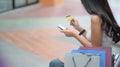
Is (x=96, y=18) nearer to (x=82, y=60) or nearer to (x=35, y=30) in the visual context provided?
(x=82, y=60)

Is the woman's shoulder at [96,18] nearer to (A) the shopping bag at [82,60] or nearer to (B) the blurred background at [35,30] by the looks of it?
(A) the shopping bag at [82,60]

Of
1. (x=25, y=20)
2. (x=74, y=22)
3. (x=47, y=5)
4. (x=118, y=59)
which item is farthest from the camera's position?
(x=47, y=5)

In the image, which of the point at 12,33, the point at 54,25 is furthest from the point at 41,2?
the point at 12,33

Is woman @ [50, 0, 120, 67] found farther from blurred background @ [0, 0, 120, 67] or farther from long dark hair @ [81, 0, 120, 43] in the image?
blurred background @ [0, 0, 120, 67]

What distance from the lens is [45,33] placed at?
17.7 ft

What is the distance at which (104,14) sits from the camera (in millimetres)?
1908

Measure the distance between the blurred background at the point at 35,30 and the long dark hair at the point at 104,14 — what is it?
66cm

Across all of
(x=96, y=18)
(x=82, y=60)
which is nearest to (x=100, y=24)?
(x=96, y=18)

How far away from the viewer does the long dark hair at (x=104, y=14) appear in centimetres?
191

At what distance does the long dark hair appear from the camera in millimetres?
1910

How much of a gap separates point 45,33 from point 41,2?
3.68 m

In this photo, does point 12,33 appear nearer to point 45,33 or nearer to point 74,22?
point 45,33

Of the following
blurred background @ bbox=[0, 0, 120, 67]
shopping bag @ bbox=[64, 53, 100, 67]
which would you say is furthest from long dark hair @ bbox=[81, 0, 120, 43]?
blurred background @ bbox=[0, 0, 120, 67]

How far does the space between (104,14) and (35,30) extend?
3.88 metres
